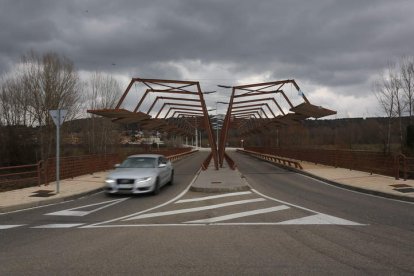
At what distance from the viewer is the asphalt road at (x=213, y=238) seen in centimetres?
586

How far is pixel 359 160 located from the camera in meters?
22.9

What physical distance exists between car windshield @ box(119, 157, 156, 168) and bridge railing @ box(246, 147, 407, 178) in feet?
32.9

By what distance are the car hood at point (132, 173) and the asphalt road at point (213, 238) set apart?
1778 mm

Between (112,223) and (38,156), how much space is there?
36411 millimetres

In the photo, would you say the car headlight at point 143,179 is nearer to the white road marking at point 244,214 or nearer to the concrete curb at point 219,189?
the concrete curb at point 219,189

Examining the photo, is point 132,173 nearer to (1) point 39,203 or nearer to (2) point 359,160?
(1) point 39,203

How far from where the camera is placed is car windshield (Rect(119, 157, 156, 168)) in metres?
17.0

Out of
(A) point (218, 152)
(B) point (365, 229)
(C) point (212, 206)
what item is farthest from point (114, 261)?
(A) point (218, 152)

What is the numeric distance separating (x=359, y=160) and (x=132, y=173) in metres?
13.0

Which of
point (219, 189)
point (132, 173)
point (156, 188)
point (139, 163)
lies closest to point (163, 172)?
point (139, 163)

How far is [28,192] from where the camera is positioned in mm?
15641

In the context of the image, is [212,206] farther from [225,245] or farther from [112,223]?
[225,245]

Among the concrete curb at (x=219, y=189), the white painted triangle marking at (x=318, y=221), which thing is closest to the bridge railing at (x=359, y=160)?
the concrete curb at (x=219, y=189)

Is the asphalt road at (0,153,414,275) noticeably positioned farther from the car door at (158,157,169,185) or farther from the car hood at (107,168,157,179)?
the car door at (158,157,169,185)
